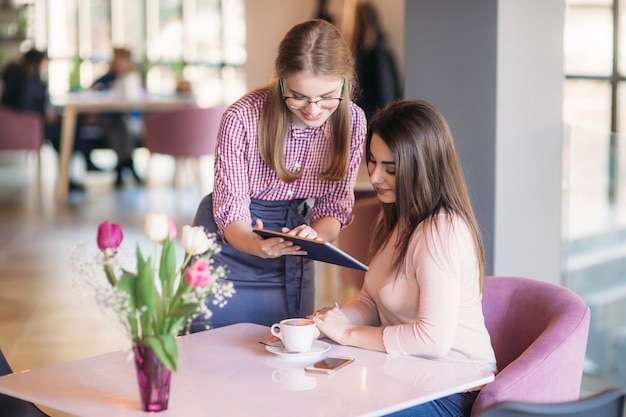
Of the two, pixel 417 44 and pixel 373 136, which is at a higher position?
pixel 417 44

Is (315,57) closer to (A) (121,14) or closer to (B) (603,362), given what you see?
(B) (603,362)

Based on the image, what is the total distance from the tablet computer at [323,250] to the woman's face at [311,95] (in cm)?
38

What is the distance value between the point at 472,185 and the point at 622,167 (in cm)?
78

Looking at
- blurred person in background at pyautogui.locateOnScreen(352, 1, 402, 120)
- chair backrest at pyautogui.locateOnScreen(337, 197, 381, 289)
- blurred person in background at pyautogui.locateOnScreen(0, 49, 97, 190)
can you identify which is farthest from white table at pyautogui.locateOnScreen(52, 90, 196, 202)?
chair backrest at pyautogui.locateOnScreen(337, 197, 381, 289)

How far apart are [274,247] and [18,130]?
327 inches

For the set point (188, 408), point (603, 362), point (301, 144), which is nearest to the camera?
point (188, 408)

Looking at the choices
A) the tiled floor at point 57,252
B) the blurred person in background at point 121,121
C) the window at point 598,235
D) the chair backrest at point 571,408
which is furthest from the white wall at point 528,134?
the blurred person in background at point 121,121

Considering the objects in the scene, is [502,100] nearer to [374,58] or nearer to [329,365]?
[329,365]

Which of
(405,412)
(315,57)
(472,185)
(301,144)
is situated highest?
(315,57)

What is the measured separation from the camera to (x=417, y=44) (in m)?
4.05

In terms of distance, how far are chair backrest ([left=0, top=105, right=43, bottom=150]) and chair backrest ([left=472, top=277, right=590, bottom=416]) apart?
27.4 feet

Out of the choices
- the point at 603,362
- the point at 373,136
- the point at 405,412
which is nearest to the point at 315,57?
the point at 373,136

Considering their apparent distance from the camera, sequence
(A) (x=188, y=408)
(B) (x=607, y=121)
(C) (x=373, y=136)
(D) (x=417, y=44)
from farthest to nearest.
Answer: (B) (x=607, y=121), (D) (x=417, y=44), (C) (x=373, y=136), (A) (x=188, y=408)

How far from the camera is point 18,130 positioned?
10336 mm
